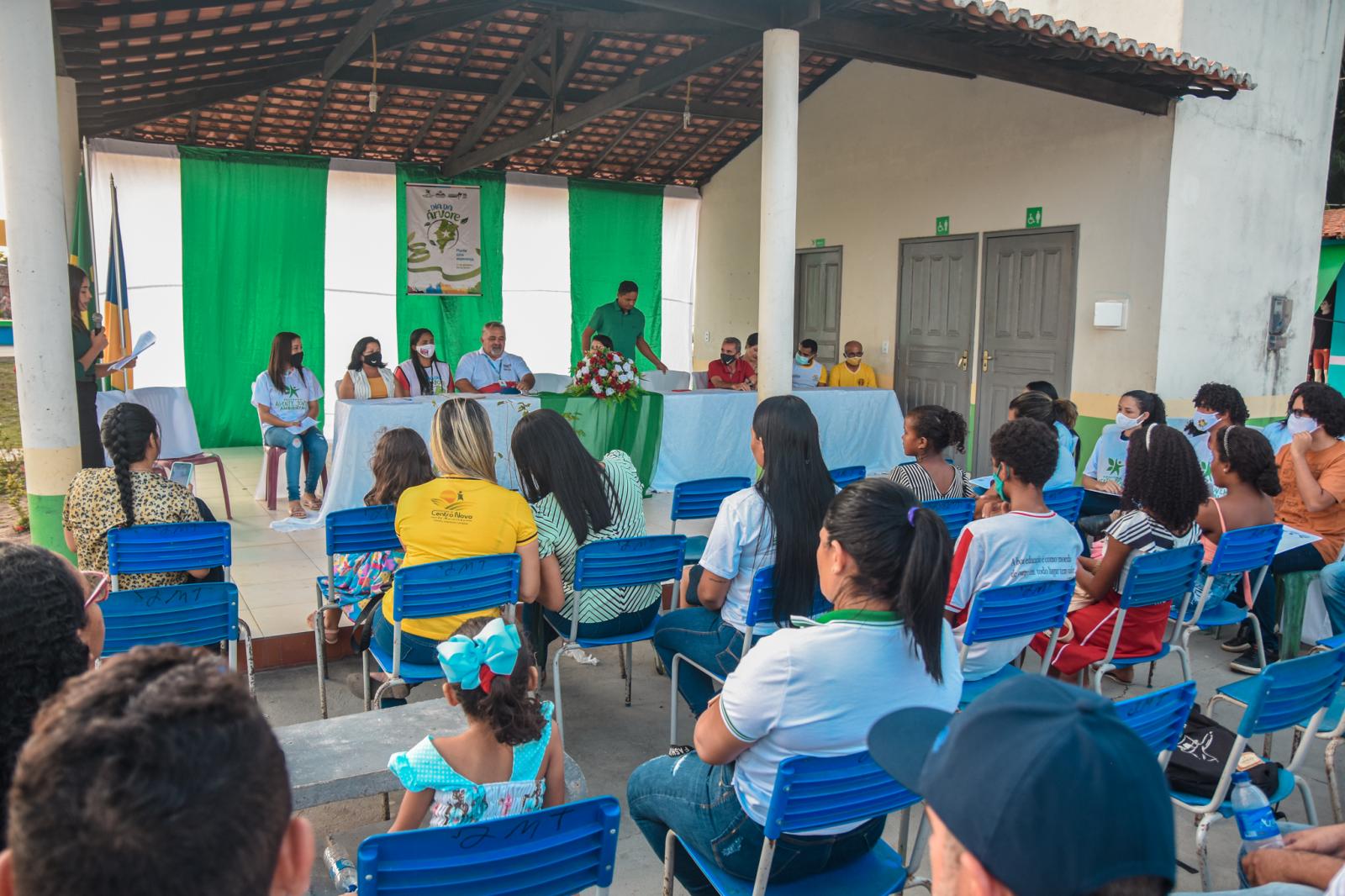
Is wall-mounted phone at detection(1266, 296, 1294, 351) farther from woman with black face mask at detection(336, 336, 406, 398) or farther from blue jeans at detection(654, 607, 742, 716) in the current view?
woman with black face mask at detection(336, 336, 406, 398)

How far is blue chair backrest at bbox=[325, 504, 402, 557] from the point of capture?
380cm

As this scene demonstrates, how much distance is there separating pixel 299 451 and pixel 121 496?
12.1 feet

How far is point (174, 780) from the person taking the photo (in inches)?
31.3

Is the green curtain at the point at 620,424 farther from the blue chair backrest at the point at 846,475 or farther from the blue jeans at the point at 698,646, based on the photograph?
the blue jeans at the point at 698,646

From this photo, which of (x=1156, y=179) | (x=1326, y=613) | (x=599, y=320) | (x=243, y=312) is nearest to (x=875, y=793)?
(x=1326, y=613)

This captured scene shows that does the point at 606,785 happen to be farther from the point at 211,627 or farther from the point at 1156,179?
the point at 1156,179

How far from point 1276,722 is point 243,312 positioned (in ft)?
32.4

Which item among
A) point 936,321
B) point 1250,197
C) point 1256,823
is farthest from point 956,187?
point 1256,823

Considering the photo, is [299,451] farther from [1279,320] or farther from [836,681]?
[1279,320]

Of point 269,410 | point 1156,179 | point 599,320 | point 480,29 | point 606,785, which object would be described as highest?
point 480,29

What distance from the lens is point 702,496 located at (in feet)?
16.0

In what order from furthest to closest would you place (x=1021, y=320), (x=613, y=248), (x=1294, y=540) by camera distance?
(x=613, y=248) → (x=1021, y=320) → (x=1294, y=540)

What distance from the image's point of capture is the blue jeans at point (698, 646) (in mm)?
3344

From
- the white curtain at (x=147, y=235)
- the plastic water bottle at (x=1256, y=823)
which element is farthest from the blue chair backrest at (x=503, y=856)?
the white curtain at (x=147, y=235)
